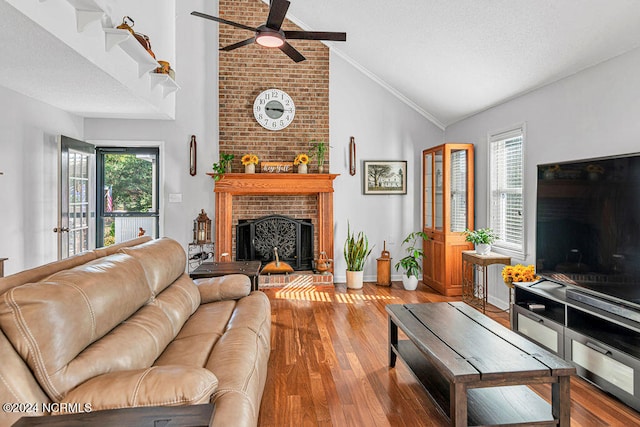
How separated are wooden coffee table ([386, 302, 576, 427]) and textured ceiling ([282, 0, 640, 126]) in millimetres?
2200

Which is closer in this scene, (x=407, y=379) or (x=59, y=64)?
(x=407, y=379)

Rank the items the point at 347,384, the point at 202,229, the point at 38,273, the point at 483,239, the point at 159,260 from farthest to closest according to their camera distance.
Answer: the point at 202,229
the point at 483,239
the point at 347,384
the point at 159,260
the point at 38,273

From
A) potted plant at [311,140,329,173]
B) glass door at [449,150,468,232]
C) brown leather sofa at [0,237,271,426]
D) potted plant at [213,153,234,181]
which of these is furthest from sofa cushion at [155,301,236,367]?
glass door at [449,150,468,232]

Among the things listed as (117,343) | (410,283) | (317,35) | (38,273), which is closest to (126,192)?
(317,35)

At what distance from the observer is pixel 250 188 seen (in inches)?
214

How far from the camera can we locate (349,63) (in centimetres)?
575

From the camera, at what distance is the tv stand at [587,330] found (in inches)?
91.6

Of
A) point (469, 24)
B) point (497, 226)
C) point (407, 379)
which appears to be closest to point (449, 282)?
point (497, 226)

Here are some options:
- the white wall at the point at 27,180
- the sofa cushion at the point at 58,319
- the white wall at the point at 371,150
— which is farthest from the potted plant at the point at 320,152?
the sofa cushion at the point at 58,319

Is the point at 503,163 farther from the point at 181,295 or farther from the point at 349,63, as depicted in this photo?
the point at 181,295

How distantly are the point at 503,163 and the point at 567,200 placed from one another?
1626 mm

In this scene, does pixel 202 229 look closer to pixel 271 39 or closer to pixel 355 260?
pixel 355 260

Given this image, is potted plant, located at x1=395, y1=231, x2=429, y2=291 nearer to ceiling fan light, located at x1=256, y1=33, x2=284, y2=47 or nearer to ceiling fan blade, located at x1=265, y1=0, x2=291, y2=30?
ceiling fan light, located at x1=256, y1=33, x2=284, y2=47

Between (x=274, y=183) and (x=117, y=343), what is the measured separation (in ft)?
13.0
